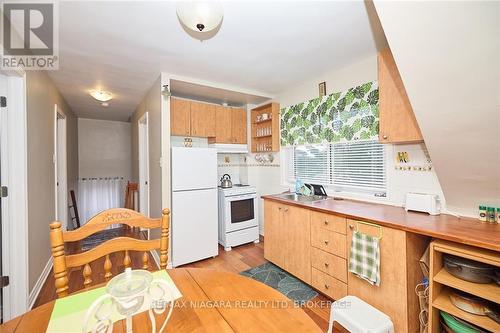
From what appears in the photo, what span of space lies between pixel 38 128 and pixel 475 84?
3.59 metres

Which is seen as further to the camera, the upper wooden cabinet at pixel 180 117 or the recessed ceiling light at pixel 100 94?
the recessed ceiling light at pixel 100 94

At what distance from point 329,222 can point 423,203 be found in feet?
2.52

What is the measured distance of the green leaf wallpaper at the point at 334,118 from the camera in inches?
90.0

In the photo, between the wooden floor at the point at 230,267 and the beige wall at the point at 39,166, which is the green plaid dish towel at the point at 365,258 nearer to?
the wooden floor at the point at 230,267

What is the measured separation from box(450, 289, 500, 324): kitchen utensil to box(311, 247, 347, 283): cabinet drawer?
27.7 inches

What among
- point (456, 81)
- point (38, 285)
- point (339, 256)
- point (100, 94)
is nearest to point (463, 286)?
point (339, 256)

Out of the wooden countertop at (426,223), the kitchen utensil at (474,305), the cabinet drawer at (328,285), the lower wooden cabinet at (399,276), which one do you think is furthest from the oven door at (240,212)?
the kitchen utensil at (474,305)

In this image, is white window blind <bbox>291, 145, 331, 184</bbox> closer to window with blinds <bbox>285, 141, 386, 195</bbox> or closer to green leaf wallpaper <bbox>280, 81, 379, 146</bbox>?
window with blinds <bbox>285, 141, 386, 195</bbox>

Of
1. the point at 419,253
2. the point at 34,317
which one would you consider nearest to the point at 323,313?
the point at 419,253

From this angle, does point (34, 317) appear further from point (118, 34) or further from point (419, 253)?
point (419, 253)

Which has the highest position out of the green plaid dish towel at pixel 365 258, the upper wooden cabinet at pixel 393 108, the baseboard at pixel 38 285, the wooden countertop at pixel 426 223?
the upper wooden cabinet at pixel 393 108

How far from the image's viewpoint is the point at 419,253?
162 centimetres

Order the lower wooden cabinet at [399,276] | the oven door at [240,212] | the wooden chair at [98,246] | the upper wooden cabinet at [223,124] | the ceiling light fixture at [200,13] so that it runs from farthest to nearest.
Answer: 1. the upper wooden cabinet at [223,124]
2. the oven door at [240,212]
3. the lower wooden cabinet at [399,276]
4. the ceiling light fixture at [200,13]
5. the wooden chair at [98,246]

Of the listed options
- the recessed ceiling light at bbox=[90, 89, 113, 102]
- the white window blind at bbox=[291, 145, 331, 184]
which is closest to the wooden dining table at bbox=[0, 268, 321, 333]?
the white window blind at bbox=[291, 145, 331, 184]
